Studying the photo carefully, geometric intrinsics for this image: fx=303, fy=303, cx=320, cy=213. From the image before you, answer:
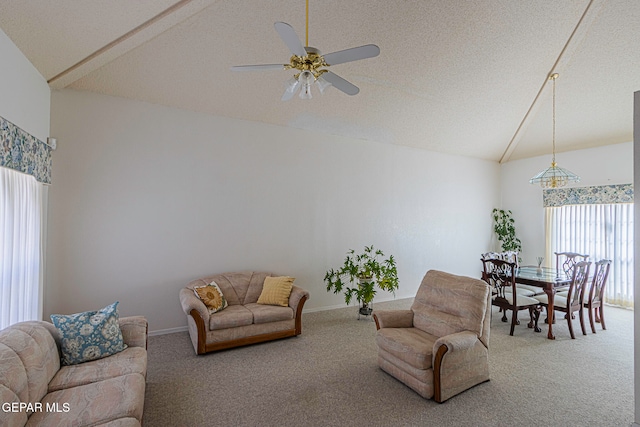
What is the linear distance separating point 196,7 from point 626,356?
20.8 feet

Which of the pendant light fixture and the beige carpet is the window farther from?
the beige carpet

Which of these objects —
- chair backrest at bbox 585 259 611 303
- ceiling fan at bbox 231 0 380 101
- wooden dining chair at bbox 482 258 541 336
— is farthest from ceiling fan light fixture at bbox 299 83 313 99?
chair backrest at bbox 585 259 611 303

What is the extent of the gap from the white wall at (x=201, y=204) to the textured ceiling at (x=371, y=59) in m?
0.36

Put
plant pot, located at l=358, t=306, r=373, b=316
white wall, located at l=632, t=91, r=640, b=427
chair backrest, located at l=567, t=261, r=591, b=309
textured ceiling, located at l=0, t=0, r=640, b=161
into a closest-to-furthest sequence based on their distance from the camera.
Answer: white wall, located at l=632, t=91, r=640, b=427 < textured ceiling, located at l=0, t=0, r=640, b=161 < chair backrest, located at l=567, t=261, r=591, b=309 < plant pot, located at l=358, t=306, r=373, b=316

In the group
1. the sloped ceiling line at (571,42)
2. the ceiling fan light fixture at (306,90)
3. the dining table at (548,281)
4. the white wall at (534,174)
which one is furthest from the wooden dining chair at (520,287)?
the ceiling fan light fixture at (306,90)

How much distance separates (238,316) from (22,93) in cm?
328

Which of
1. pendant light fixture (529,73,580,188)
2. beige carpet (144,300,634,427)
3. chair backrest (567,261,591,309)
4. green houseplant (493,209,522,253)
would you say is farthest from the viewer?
green houseplant (493,209,522,253)

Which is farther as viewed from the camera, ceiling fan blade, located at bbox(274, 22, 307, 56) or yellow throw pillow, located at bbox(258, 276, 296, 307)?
yellow throw pillow, located at bbox(258, 276, 296, 307)

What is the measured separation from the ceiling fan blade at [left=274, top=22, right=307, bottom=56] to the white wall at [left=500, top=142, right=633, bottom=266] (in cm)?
687

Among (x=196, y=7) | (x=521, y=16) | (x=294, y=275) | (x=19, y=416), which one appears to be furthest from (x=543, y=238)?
(x=19, y=416)

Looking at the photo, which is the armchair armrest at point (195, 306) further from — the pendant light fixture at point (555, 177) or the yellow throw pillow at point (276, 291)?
the pendant light fixture at point (555, 177)

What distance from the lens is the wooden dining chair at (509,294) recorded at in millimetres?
4355

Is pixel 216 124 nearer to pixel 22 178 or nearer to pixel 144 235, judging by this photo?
pixel 144 235

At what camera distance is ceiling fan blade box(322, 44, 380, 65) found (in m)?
2.30
